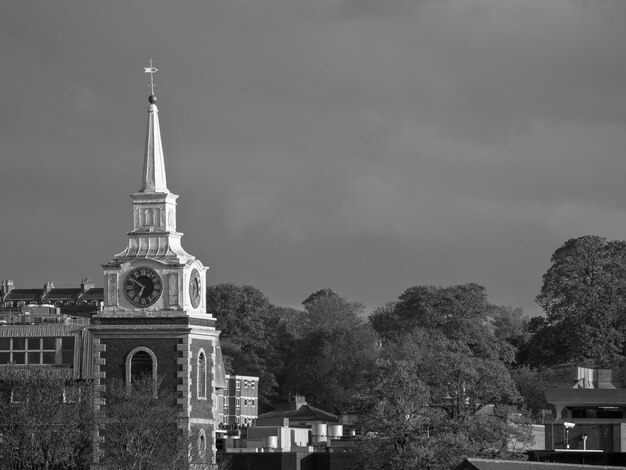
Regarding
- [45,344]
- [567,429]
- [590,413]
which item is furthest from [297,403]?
[567,429]

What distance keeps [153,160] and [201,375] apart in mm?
12145

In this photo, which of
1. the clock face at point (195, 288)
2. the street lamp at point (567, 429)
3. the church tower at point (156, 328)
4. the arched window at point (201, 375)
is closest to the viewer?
the church tower at point (156, 328)

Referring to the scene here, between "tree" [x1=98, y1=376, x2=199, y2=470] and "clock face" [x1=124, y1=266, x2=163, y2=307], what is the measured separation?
166 inches

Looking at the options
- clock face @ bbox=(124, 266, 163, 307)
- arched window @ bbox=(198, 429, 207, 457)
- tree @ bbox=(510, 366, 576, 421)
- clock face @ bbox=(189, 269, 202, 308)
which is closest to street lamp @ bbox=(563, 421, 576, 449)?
tree @ bbox=(510, 366, 576, 421)

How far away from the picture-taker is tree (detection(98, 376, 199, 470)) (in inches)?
4513

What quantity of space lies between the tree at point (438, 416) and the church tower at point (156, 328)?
9491 mm

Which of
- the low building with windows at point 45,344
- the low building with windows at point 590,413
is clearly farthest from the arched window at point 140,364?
the low building with windows at point 590,413

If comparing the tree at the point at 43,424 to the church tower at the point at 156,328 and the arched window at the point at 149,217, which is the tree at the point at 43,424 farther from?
the arched window at the point at 149,217

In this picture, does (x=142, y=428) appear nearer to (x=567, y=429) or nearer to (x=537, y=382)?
(x=567, y=429)

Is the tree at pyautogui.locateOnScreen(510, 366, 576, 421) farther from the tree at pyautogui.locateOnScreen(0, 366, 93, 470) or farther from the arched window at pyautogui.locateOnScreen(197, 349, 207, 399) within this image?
the arched window at pyautogui.locateOnScreen(197, 349, 207, 399)

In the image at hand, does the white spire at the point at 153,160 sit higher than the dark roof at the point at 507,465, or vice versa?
the white spire at the point at 153,160

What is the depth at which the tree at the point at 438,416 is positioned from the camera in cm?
11838

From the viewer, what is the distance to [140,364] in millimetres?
117875

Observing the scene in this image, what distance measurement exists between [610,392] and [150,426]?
5429cm
